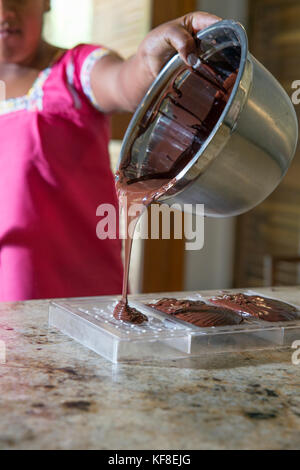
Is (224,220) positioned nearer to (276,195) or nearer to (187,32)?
(276,195)

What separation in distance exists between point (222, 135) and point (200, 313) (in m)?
0.24

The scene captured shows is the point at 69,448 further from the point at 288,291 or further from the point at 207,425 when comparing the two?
the point at 288,291

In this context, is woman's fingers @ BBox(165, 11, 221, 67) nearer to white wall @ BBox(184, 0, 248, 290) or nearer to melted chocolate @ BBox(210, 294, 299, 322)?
melted chocolate @ BBox(210, 294, 299, 322)

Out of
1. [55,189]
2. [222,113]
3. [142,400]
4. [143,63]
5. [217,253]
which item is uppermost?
[143,63]

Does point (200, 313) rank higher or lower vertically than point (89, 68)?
lower

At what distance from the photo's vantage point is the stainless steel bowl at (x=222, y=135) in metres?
0.85

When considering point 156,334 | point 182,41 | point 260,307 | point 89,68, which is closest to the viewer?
point 156,334

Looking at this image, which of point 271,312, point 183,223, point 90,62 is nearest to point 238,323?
point 271,312

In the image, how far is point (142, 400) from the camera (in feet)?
2.08

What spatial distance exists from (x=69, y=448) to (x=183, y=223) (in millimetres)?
2848

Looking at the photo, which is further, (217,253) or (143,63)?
(217,253)

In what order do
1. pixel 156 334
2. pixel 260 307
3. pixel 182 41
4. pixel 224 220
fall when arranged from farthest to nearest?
pixel 224 220 < pixel 182 41 < pixel 260 307 < pixel 156 334

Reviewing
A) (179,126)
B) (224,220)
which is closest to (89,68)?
(179,126)

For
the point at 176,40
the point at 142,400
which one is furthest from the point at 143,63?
the point at 142,400
